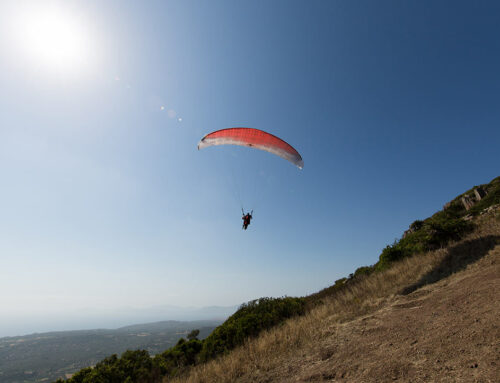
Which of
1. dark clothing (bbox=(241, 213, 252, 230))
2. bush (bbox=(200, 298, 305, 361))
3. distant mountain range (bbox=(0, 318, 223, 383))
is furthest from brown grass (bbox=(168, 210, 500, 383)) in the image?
distant mountain range (bbox=(0, 318, 223, 383))

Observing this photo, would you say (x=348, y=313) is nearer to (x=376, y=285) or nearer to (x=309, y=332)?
(x=309, y=332)

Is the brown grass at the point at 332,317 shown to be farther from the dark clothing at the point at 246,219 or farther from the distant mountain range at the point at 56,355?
the distant mountain range at the point at 56,355

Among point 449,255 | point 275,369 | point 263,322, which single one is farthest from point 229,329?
point 449,255

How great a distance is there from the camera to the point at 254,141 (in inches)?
642

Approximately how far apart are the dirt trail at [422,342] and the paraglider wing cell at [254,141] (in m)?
11.8

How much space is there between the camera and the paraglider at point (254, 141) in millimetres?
15523

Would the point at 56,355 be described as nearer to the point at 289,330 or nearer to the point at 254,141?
the point at 254,141

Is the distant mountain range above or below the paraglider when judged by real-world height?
below

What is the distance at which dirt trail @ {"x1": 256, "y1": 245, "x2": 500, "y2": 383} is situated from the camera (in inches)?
142

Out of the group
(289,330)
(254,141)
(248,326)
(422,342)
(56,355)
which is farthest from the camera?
(56,355)

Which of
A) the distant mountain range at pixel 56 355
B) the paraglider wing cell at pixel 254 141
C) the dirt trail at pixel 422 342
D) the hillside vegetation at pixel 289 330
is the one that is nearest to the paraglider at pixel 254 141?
the paraglider wing cell at pixel 254 141

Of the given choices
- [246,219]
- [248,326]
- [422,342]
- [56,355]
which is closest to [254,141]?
[246,219]

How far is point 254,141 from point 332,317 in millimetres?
12009

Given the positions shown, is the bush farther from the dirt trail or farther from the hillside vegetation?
the dirt trail
